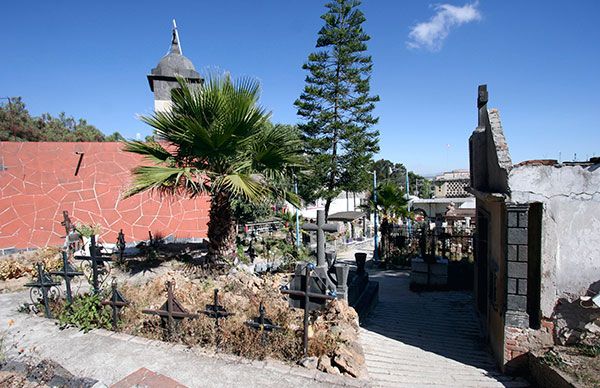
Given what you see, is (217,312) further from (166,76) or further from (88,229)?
(166,76)

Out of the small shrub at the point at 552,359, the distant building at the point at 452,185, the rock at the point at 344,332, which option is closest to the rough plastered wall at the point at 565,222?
the small shrub at the point at 552,359

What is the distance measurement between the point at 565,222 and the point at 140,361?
5.60m

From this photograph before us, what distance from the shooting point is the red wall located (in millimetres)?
9477

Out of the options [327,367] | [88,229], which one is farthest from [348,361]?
[88,229]

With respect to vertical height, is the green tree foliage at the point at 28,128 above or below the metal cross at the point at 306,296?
above

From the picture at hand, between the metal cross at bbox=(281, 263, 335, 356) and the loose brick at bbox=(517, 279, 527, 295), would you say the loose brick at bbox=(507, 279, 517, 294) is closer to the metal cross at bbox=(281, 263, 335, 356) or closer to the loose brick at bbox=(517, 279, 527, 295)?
the loose brick at bbox=(517, 279, 527, 295)

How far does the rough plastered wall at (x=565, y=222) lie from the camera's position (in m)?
3.94

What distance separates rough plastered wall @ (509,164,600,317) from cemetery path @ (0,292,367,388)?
2959 mm

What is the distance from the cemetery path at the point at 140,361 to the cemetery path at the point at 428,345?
4.24 ft

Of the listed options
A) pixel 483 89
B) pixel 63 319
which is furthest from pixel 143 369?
pixel 483 89

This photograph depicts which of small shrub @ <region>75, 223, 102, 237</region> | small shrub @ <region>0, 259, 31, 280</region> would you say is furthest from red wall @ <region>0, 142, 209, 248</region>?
small shrub @ <region>0, 259, 31, 280</region>

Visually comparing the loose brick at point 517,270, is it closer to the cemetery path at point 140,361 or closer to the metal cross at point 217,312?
the cemetery path at point 140,361

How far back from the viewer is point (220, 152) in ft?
20.3

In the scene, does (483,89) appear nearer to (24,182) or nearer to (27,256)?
(27,256)
